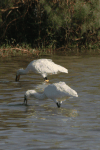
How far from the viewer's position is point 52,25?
35688mm

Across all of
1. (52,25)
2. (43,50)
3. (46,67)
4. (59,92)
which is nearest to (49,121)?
(59,92)

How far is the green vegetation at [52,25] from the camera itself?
34.5m

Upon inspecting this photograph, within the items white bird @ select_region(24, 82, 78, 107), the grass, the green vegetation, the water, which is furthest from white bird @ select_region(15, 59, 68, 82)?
the green vegetation

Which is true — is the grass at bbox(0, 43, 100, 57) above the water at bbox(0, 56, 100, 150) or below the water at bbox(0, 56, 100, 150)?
above

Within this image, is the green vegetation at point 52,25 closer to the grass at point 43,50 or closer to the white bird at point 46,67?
the grass at point 43,50

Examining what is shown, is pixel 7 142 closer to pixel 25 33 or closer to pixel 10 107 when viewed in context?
pixel 10 107

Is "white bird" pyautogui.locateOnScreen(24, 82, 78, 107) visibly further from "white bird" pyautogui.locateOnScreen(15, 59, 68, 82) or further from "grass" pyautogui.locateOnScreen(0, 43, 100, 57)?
"grass" pyautogui.locateOnScreen(0, 43, 100, 57)

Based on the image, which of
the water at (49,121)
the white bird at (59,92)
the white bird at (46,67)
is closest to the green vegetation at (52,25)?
the white bird at (46,67)

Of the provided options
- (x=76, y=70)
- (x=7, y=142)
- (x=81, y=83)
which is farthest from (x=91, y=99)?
(x=76, y=70)

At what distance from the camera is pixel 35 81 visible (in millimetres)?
17000

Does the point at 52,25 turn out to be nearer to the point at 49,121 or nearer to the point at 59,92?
the point at 59,92

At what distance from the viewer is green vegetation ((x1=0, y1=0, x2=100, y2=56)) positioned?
113 ft

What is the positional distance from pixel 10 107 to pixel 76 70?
1002cm

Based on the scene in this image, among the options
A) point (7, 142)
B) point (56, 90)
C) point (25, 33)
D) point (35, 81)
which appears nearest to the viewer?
point (7, 142)
